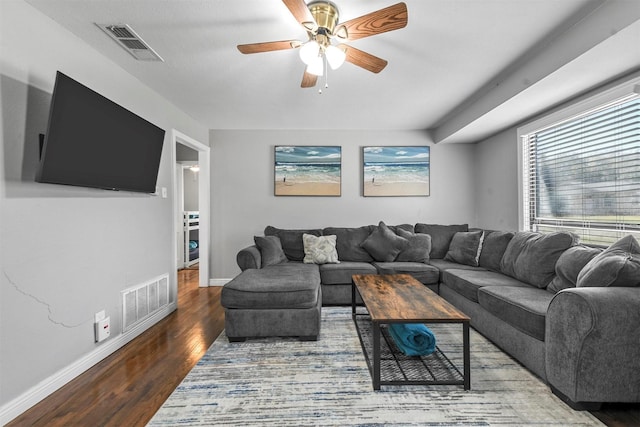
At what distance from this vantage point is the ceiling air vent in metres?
2.12

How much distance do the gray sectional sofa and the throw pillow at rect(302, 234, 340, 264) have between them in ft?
0.05

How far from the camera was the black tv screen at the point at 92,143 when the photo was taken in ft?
5.78

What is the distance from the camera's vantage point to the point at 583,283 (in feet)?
6.47

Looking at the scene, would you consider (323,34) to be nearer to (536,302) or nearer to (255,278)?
(255,278)

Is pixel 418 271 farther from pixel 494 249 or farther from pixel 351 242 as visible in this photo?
pixel 351 242

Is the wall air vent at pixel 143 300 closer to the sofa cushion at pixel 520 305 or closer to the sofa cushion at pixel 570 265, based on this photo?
the sofa cushion at pixel 520 305

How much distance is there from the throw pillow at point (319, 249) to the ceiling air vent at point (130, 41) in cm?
249

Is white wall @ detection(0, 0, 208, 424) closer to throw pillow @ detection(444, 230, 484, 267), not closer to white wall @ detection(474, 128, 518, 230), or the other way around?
throw pillow @ detection(444, 230, 484, 267)

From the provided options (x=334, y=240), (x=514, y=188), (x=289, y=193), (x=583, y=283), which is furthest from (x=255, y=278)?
(x=514, y=188)

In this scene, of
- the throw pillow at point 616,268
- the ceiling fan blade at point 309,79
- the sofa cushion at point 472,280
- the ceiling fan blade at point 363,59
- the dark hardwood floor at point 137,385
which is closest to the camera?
the dark hardwood floor at point 137,385

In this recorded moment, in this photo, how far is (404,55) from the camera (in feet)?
8.17

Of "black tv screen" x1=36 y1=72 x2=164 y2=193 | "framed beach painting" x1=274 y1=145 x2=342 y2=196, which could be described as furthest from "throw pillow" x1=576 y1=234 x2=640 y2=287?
"black tv screen" x1=36 y1=72 x2=164 y2=193

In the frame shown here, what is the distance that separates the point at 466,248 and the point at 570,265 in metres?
1.44

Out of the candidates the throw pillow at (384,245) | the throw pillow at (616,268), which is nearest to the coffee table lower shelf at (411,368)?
the throw pillow at (616,268)
